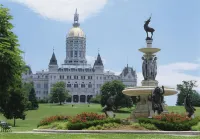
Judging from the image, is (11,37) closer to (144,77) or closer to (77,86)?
(144,77)

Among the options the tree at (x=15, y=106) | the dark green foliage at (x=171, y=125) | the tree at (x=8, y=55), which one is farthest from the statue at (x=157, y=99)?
the tree at (x=15, y=106)

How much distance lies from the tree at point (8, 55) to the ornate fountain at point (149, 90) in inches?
338

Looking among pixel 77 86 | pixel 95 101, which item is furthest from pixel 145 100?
pixel 77 86

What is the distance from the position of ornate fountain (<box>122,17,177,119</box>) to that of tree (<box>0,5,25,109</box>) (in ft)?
28.2

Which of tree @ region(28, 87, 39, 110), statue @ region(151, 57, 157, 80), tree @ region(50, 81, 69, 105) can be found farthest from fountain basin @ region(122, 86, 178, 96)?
tree @ region(50, 81, 69, 105)

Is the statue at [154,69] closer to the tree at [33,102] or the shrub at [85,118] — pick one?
the shrub at [85,118]

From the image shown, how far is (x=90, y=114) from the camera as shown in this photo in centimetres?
2395

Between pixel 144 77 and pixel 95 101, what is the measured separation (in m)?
129

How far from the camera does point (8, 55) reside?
24719 millimetres

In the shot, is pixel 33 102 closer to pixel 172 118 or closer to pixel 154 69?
pixel 154 69

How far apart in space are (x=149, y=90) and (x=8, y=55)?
10.4 m

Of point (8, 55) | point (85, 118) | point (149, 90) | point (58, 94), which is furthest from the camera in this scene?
point (58, 94)

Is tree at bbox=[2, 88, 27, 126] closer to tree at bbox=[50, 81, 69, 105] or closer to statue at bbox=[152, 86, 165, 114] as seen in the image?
statue at bbox=[152, 86, 165, 114]

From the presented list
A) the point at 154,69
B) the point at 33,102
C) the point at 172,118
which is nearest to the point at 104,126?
the point at 172,118
